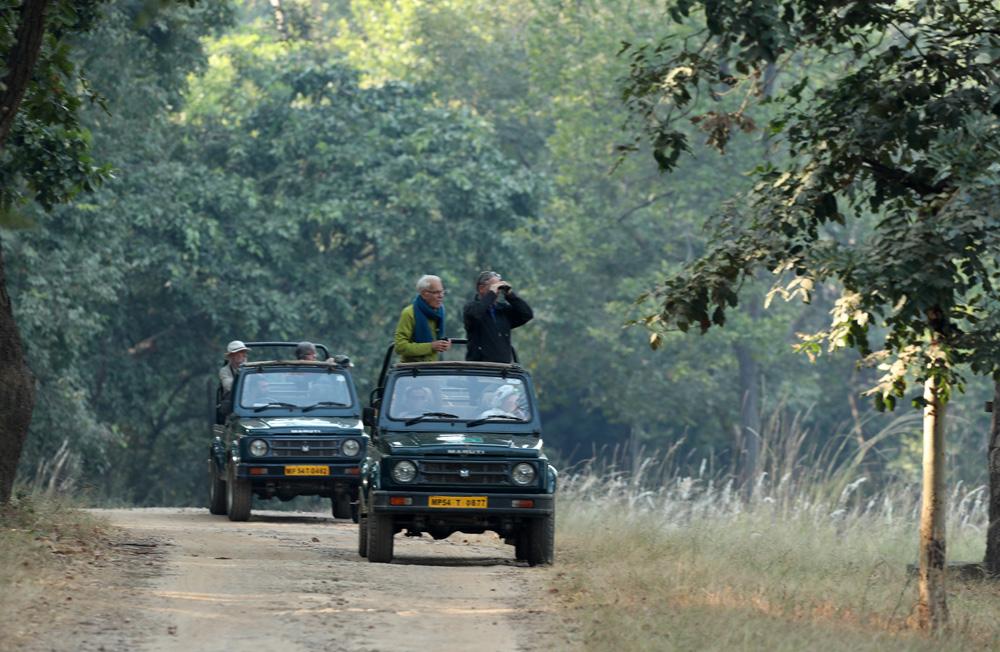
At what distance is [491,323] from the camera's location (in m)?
17.2

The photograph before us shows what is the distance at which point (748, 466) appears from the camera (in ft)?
157

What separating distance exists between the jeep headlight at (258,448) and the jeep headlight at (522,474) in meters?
6.45

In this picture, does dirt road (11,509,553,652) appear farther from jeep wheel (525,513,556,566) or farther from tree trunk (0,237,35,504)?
tree trunk (0,237,35,504)

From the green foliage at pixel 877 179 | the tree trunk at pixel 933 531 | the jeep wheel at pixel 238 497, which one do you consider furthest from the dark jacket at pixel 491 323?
the jeep wheel at pixel 238 497

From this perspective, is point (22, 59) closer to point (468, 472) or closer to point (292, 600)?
point (468, 472)

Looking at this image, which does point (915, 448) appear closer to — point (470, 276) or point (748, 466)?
point (748, 466)

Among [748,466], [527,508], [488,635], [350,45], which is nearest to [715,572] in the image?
[527,508]

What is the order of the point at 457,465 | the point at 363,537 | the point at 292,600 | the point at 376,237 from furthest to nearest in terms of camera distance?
the point at 376,237 < the point at 363,537 < the point at 457,465 < the point at 292,600

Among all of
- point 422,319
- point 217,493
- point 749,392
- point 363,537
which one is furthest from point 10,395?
point 749,392

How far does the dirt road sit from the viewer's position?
36.7 ft

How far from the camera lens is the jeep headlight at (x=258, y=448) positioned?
21312 mm

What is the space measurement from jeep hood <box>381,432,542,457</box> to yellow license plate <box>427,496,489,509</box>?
36 centimetres

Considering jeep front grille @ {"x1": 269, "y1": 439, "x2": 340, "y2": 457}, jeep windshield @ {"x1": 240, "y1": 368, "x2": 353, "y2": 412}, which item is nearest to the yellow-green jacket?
jeep front grille @ {"x1": 269, "y1": 439, "x2": 340, "y2": 457}

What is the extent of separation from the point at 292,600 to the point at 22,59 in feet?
16.1
